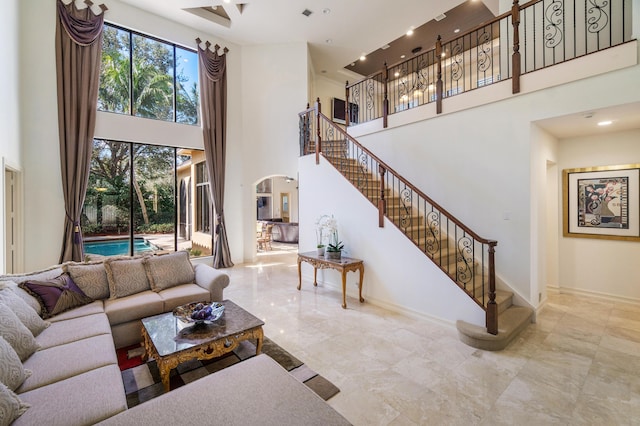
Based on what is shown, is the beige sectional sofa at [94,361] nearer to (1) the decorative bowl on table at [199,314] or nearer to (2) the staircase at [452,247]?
(1) the decorative bowl on table at [199,314]

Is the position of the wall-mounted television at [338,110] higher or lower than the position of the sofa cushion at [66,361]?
higher

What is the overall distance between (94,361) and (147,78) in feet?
21.6

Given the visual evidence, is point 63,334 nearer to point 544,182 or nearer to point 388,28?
point 544,182

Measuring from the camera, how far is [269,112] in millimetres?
7914

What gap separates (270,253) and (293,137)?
12.7ft

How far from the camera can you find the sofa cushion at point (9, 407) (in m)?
1.37

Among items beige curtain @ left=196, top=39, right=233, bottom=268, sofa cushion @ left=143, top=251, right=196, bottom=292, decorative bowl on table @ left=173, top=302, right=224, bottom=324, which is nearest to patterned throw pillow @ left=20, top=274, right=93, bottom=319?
sofa cushion @ left=143, top=251, right=196, bottom=292

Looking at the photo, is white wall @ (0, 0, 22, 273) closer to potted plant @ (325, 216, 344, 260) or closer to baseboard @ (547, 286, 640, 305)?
potted plant @ (325, 216, 344, 260)

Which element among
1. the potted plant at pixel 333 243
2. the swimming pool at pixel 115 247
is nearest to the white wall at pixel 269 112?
the swimming pool at pixel 115 247

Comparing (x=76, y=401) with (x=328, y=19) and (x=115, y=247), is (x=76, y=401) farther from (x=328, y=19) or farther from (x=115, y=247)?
(x=328, y=19)

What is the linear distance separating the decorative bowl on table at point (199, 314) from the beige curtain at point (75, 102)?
13.4 ft

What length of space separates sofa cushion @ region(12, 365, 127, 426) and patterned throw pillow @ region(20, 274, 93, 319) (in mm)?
1534

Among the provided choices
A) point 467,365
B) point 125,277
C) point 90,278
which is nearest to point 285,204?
point 125,277

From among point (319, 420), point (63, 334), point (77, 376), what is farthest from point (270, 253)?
point (319, 420)
